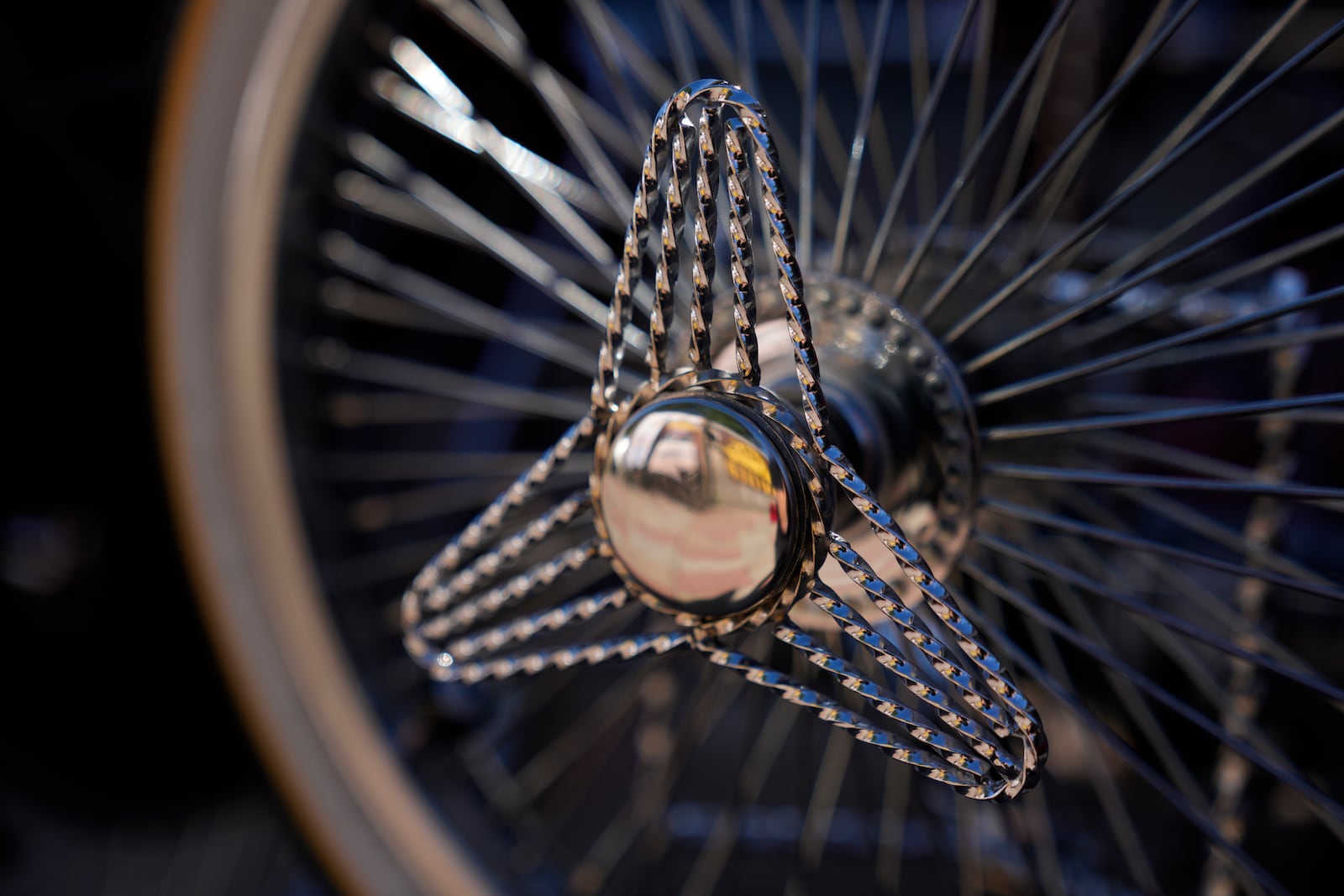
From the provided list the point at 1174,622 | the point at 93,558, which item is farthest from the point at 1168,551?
the point at 93,558

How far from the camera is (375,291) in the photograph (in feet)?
2.67

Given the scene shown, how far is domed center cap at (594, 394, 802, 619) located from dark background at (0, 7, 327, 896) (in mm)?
585

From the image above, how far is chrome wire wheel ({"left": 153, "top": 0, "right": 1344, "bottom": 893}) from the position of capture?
33 cm

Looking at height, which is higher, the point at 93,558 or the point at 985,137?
the point at 985,137

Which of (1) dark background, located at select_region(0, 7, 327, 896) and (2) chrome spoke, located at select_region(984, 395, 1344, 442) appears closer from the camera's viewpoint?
(2) chrome spoke, located at select_region(984, 395, 1344, 442)

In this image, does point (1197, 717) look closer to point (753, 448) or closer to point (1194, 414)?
point (1194, 414)

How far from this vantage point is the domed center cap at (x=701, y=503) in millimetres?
311

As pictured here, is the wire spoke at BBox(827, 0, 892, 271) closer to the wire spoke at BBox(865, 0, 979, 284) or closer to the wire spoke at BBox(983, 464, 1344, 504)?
the wire spoke at BBox(865, 0, 979, 284)

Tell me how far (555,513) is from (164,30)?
49 centimetres

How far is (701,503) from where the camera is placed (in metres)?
0.32

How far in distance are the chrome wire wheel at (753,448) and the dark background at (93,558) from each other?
0.68 ft

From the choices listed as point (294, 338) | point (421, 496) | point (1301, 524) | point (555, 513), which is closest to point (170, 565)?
point (421, 496)

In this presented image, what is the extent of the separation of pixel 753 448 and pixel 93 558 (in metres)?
0.76

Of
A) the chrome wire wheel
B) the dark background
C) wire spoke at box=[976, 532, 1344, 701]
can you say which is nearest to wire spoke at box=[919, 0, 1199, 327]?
the chrome wire wheel
